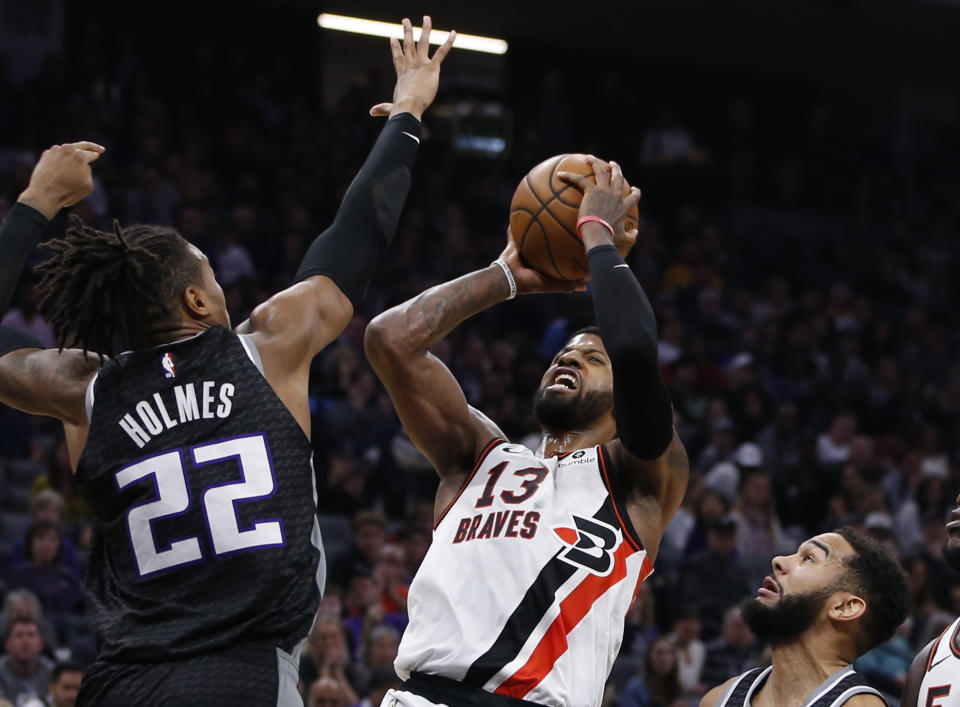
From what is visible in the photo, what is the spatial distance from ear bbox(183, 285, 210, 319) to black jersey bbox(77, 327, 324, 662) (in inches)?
3.4

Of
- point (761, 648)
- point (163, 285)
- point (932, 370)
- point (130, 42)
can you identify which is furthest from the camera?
point (932, 370)

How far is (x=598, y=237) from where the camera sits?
357cm

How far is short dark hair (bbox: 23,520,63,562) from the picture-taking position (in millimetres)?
7996

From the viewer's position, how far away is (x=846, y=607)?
4117 mm

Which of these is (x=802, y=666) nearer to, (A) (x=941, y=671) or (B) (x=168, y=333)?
(A) (x=941, y=671)

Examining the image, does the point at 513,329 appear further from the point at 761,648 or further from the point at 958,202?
the point at 958,202

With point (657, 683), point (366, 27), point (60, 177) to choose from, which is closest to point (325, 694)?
point (657, 683)

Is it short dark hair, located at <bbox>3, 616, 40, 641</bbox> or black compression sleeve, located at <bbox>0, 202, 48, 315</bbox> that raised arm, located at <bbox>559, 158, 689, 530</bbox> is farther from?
short dark hair, located at <bbox>3, 616, 40, 641</bbox>

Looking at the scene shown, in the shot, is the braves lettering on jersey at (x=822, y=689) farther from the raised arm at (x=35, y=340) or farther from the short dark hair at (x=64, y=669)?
the short dark hair at (x=64, y=669)

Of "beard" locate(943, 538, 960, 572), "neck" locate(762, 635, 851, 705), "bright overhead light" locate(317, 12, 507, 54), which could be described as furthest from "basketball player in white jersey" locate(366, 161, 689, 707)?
"bright overhead light" locate(317, 12, 507, 54)

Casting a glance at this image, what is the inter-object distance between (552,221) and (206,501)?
154 centimetres

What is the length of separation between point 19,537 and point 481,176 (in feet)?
26.9

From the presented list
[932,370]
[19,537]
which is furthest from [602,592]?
[932,370]

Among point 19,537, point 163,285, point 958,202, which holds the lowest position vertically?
point 19,537
